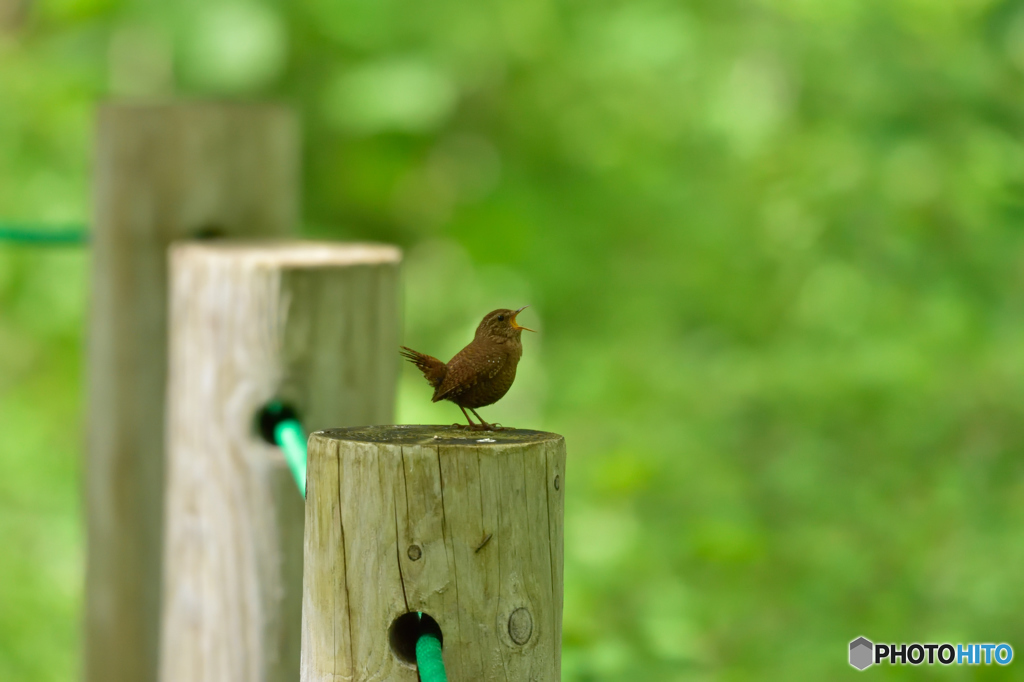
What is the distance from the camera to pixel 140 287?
80.3 inches

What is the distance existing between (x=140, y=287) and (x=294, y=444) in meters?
0.72

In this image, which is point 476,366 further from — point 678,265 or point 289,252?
point 678,265

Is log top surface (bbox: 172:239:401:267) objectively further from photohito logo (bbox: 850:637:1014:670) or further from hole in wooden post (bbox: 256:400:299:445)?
photohito logo (bbox: 850:637:1014:670)

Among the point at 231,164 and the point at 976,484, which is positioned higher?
the point at 231,164

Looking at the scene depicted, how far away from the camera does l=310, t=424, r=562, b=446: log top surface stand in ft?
3.43

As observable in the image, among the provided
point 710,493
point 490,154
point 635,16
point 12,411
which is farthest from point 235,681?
point 12,411

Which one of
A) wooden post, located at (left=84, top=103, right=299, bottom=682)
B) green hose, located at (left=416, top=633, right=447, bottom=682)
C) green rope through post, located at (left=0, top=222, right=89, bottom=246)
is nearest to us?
green hose, located at (left=416, top=633, right=447, bottom=682)

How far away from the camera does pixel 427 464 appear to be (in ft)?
3.26

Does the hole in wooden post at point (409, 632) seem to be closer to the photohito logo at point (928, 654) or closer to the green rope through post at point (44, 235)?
the green rope through post at point (44, 235)

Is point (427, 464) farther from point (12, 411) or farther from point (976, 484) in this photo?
point (12, 411)

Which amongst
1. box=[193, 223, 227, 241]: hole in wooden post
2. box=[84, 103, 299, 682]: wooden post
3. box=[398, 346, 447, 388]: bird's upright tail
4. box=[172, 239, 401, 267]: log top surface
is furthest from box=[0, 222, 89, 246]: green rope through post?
box=[398, 346, 447, 388]: bird's upright tail

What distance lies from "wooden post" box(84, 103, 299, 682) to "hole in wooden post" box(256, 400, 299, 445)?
51 centimetres

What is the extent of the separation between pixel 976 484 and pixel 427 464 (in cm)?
280

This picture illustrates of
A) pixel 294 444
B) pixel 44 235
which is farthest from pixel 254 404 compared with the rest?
pixel 44 235
